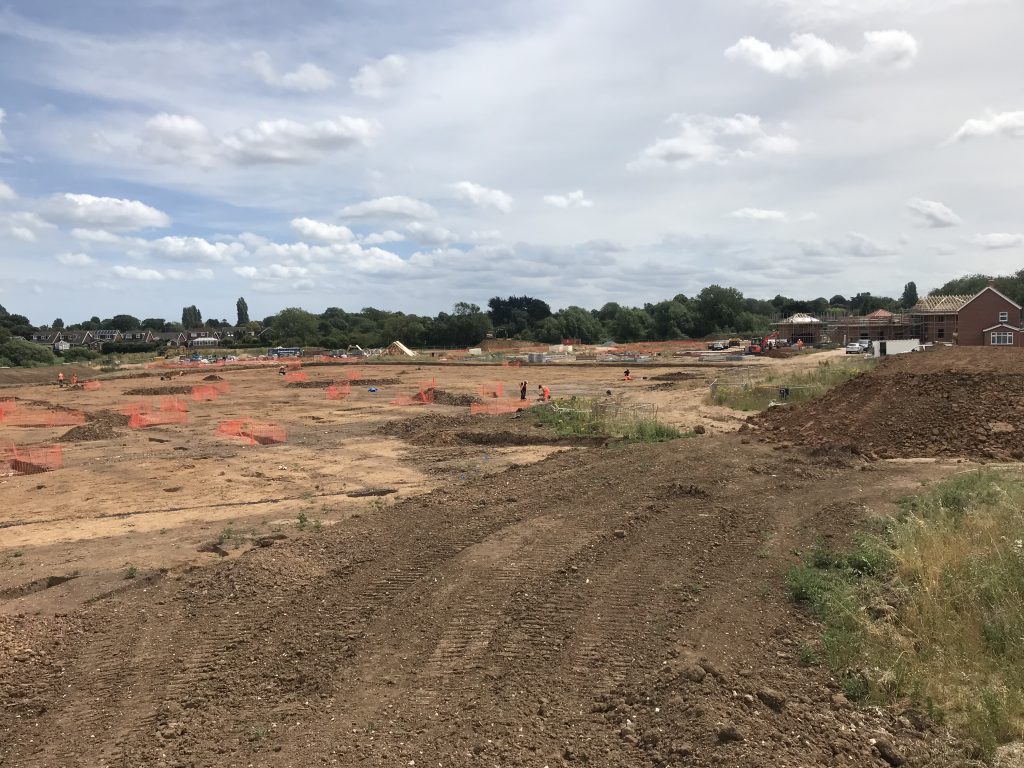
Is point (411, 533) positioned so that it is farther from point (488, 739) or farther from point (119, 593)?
point (488, 739)

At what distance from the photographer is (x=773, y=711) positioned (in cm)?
543

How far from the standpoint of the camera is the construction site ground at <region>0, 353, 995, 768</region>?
5199 millimetres

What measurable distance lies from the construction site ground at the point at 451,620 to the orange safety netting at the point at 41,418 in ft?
57.6

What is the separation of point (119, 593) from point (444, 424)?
61.0ft

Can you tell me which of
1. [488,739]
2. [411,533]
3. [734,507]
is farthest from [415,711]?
[734,507]

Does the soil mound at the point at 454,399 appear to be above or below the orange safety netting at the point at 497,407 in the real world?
above

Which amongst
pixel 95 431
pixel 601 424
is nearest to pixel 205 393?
pixel 95 431

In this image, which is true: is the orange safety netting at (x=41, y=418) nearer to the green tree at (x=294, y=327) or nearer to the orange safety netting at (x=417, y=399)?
the orange safety netting at (x=417, y=399)

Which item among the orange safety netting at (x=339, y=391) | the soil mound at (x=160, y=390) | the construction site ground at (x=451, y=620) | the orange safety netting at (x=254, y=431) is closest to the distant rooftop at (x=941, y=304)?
the orange safety netting at (x=339, y=391)

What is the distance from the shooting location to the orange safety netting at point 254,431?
25.4 m

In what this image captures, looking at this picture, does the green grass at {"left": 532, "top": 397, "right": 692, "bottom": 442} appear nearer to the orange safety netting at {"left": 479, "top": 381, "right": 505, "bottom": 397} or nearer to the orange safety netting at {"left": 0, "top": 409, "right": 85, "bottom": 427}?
the orange safety netting at {"left": 479, "top": 381, "right": 505, "bottom": 397}

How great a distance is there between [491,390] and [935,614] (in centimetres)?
3682

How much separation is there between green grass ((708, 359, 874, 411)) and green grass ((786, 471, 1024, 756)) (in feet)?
65.9

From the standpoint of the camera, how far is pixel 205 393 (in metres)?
→ 45.9
